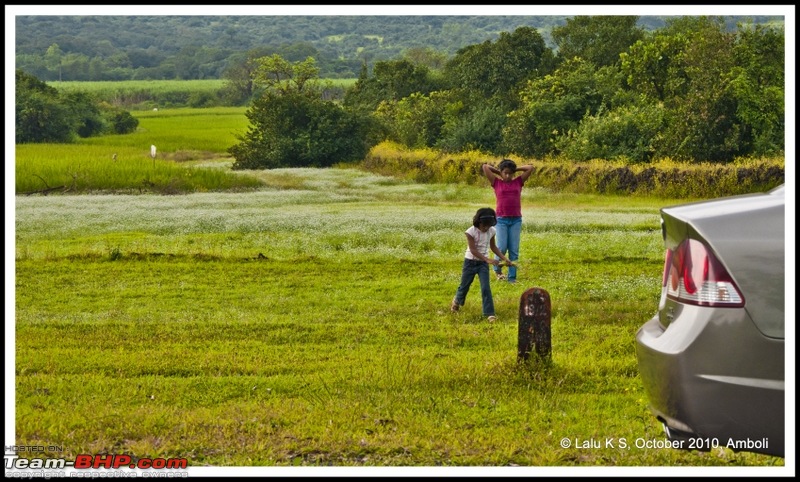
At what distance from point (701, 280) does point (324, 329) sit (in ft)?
23.1

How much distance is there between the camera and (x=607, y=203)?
1798 cm

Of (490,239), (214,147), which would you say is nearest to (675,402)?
(490,239)

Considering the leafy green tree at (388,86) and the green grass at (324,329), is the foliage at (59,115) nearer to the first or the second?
the green grass at (324,329)

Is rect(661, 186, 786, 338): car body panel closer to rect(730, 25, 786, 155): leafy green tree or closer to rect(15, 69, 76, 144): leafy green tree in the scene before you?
rect(730, 25, 786, 155): leafy green tree

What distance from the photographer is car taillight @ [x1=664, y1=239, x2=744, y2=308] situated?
5441 mm

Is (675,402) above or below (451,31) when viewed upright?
below

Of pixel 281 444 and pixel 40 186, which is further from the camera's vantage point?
pixel 40 186

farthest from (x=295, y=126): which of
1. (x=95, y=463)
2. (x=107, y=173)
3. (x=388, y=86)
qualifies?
(x=95, y=463)

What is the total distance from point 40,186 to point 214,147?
289cm

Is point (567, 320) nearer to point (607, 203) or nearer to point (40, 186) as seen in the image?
point (607, 203)

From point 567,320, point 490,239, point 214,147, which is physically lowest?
point 567,320

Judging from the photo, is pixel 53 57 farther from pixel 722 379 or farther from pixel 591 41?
pixel 722 379

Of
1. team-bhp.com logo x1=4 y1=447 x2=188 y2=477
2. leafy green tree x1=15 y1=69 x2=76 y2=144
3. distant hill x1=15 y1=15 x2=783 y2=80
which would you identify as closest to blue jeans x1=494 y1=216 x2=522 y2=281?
distant hill x1=15 y1=15 x2=783 y2=80

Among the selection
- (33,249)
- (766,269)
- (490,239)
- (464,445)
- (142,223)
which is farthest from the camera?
(142,223)
